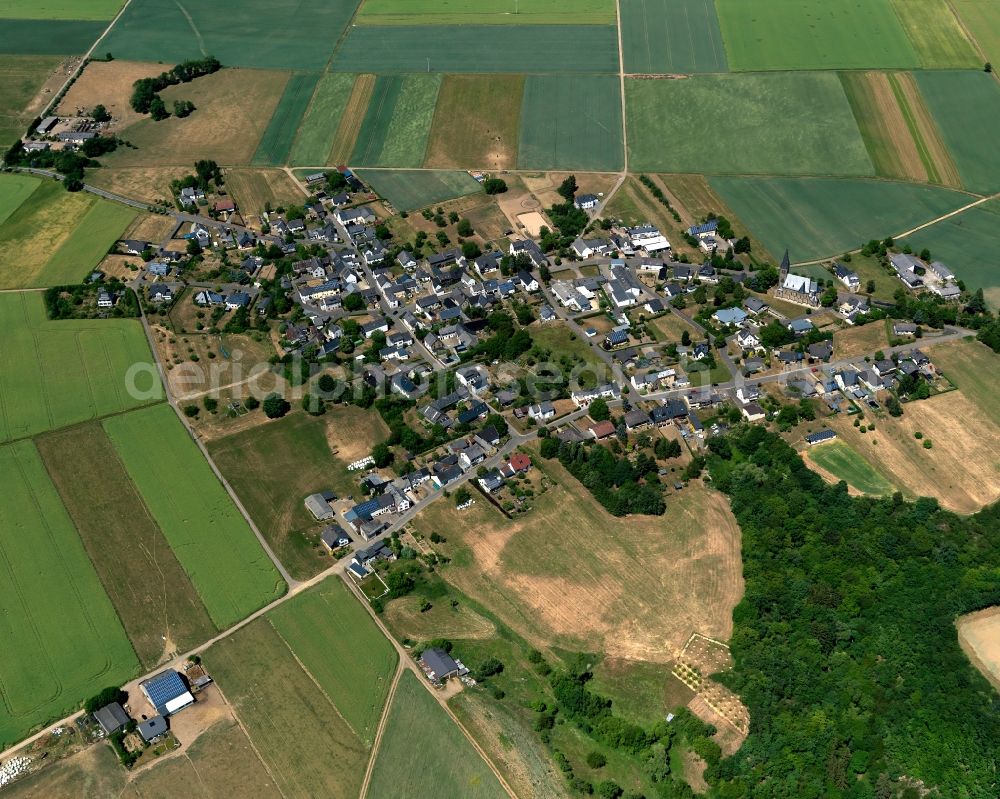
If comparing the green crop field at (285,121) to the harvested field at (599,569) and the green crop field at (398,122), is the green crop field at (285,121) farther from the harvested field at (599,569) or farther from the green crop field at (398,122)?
the harvested field at (599,569)

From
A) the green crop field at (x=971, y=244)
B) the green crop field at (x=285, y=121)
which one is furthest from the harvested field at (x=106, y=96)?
the green crop field at (x=971, y=244)

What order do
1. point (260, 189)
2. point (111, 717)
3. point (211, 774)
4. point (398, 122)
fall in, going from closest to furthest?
1. point (211, 774)
2. point (111, 717)
3. point (260, 189)
4. point (398, 122)

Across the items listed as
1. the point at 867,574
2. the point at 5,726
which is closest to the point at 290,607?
the point at 5,726

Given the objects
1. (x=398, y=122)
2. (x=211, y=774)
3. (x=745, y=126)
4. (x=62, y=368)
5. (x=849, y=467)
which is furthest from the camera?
(x=398, y=122)

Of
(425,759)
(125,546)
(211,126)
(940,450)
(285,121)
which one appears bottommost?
(425,759)

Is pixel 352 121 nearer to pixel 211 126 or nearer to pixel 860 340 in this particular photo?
pixel 211 126

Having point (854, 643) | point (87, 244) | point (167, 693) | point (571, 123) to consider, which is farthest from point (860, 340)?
point (87, 244)

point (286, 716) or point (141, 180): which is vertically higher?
point (141, 180)
